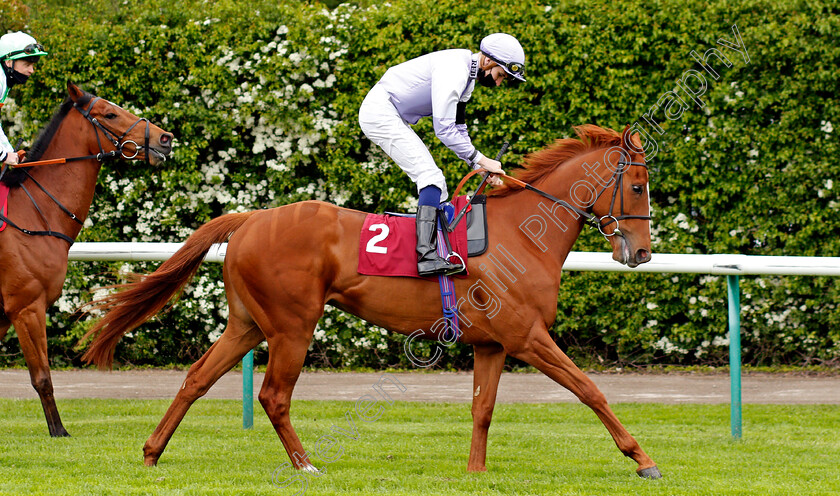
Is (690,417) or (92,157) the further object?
(690,417)

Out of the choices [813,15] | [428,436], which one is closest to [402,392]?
[428,436]

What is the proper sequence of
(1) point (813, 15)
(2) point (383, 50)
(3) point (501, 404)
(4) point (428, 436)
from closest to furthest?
1. (4) point (428, 436)
2. (3) point (501, 404)
3. (1) point (813, 15)
4. (2) point (383, 50)

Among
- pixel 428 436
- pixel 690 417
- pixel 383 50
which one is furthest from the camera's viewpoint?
pixel 383 50

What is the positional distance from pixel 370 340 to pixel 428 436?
2.50 meters

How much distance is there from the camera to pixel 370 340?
26.2 feet

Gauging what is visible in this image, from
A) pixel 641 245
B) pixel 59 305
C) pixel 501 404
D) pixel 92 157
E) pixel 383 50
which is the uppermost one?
pixel 383 50

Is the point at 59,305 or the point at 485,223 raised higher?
the point at 485,223

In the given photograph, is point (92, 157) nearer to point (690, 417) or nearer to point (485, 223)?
point (485, 223)

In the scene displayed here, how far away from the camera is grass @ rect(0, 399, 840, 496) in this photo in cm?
409

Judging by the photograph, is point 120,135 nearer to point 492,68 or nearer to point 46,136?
→ point 46,136

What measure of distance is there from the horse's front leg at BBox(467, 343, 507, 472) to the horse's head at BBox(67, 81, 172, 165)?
2424mm

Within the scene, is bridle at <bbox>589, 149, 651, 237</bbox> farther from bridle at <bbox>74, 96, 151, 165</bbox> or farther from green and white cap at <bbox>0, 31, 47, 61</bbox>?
green and white cap at <bbox>0, 31, 47, 61</bbox>

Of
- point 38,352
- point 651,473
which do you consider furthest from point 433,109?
point 38,352

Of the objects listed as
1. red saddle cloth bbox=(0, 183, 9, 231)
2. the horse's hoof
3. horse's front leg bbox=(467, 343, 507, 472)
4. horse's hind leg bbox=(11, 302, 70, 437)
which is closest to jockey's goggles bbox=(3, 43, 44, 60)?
red saddle cloth bbox=(0, 183, 9, 231)
